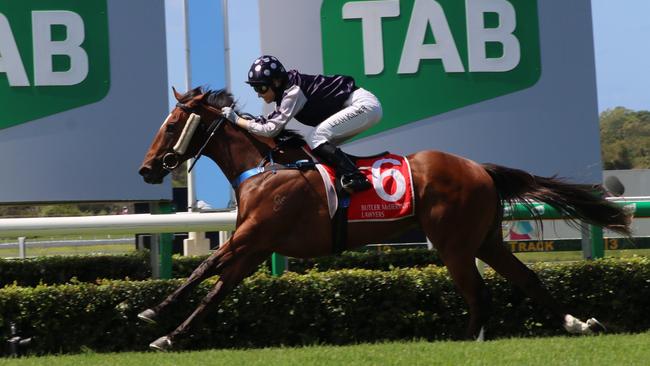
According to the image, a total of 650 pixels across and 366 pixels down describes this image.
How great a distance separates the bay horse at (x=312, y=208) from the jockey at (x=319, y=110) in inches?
6.2

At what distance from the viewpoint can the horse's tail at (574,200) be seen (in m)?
5.96

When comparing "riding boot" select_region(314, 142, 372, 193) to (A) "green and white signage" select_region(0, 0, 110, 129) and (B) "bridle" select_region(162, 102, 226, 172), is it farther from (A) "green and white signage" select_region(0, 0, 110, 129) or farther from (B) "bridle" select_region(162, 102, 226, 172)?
(A) "green and white signage" select_region(0, 0, 110, 129)

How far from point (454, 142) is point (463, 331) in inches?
85.2

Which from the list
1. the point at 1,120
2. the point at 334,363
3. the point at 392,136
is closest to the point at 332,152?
the point at 334,363

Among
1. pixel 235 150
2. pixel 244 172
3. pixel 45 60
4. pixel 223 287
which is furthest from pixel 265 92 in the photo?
pixel 45 60

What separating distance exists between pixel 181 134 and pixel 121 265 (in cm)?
284

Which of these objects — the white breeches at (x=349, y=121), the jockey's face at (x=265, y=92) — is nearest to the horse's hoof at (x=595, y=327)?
the white breeches at (x=349, y=121)

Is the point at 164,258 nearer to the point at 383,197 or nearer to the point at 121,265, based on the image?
the point at 383,197

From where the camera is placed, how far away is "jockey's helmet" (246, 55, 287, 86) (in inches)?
216

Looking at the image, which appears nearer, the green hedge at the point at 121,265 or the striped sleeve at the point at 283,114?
the striped sleeve at the point at 283,114

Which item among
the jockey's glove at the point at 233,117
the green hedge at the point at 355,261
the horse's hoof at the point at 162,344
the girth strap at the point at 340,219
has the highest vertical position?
the jockey's glove at the point at 233,117

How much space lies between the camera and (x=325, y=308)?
5902mm

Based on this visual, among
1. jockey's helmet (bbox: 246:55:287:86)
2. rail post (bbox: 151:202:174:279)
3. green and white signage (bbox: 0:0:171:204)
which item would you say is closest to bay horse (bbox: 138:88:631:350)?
jockey's helmet (bbox: 246:55:287:86)

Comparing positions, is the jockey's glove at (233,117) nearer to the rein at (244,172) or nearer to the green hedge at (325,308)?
the rein at (244,172)
